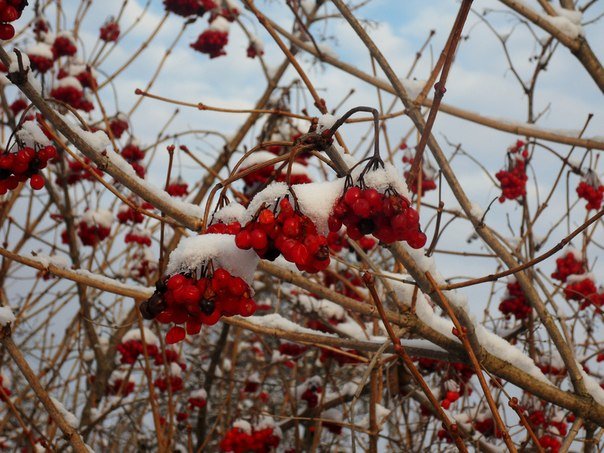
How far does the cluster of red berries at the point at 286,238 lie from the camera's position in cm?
100

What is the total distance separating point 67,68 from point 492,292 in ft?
10.6

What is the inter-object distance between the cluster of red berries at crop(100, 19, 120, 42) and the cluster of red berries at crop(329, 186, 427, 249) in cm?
383

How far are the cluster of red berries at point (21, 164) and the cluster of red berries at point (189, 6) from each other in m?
2.74

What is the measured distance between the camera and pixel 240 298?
105 centimetres

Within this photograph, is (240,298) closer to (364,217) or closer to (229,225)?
(229,225)

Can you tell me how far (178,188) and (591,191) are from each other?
2798 millimetres

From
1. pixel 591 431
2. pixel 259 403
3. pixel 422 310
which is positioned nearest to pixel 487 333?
pixel 422 310

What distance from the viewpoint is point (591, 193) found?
3330 millimetres

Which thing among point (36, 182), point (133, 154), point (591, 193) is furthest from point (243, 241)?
point (133, 154)

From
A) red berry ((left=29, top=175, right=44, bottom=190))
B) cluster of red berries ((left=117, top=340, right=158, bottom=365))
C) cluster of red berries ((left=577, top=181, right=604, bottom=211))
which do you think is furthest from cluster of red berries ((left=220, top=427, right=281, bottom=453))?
cluster of red berries ((left=577, top=181, right=604, bottom=211))

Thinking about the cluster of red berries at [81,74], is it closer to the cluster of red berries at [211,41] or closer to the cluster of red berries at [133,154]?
the cluster of red berries at [133,154]

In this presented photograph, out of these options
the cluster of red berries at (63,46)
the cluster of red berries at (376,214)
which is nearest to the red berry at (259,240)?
the cluster of red berries at (376,214)

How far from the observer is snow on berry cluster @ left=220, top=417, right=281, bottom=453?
10.4ft

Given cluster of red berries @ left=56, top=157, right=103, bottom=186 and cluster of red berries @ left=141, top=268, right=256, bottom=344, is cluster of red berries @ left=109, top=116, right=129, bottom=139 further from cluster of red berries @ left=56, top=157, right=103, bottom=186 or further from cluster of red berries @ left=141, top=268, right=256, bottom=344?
cluster of red berries @ left=141, top=268, right=256, bottom=344
